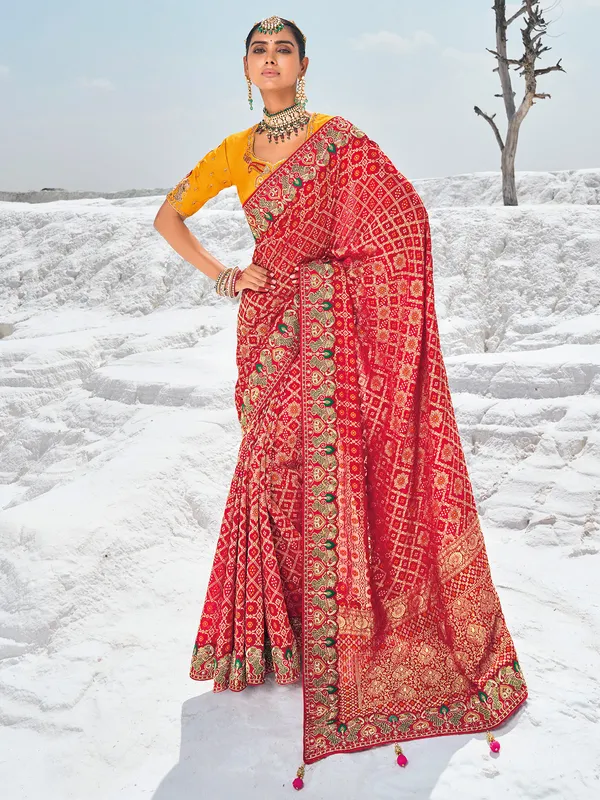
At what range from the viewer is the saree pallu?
2.43m

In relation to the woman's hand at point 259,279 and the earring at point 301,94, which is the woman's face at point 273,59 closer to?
the earring at point 301,94

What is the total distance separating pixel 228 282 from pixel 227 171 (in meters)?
0.37

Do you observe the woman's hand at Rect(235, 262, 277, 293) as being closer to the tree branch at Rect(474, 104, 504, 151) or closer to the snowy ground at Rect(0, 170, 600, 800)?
the snowy ground at Rect(0, 170, 600, 800)

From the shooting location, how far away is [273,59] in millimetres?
2404

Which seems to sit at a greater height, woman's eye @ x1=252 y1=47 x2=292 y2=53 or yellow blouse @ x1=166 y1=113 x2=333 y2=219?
woman's eye @ x1=252 y1=47 x2=292 y2=53

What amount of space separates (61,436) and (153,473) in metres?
1.53

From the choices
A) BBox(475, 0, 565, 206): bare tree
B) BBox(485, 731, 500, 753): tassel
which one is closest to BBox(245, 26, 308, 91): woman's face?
BBox(485, 731, 500, 753): tassel

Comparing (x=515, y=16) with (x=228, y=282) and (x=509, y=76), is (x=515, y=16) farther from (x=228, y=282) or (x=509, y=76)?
(x=228, y=282)

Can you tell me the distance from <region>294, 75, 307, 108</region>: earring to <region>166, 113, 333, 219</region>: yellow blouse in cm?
5

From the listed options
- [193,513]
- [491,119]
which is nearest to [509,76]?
[491,119]

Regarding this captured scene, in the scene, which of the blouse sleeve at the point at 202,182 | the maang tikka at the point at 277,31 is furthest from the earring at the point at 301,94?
the blouse sleeve at the point at 202,182

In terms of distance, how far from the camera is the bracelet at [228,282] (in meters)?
2.58

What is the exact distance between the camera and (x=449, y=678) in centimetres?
248

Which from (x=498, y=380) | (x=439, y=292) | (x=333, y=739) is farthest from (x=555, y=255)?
(x=333, y=739)
